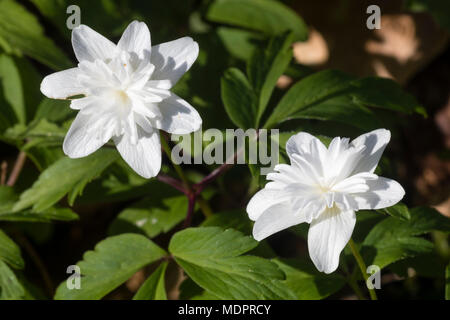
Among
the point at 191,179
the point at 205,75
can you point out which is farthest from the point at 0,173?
the point at 205,75

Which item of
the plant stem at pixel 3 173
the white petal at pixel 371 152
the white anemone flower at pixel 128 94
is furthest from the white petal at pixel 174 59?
the plant stem at pixel 3 173

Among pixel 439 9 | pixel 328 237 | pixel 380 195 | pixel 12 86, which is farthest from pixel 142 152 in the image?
pixel 439 9

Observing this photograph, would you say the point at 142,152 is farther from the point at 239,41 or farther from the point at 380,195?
the point at 239,41

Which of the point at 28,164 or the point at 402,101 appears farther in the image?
the point at 28,164

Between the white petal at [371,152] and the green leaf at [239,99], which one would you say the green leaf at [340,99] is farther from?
the white petal at [371,152]

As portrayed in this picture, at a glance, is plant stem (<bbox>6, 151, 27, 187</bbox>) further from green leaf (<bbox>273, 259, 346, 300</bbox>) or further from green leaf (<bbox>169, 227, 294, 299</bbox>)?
green leaf (<bbox>273, 259, 346, 300</bbox>)
